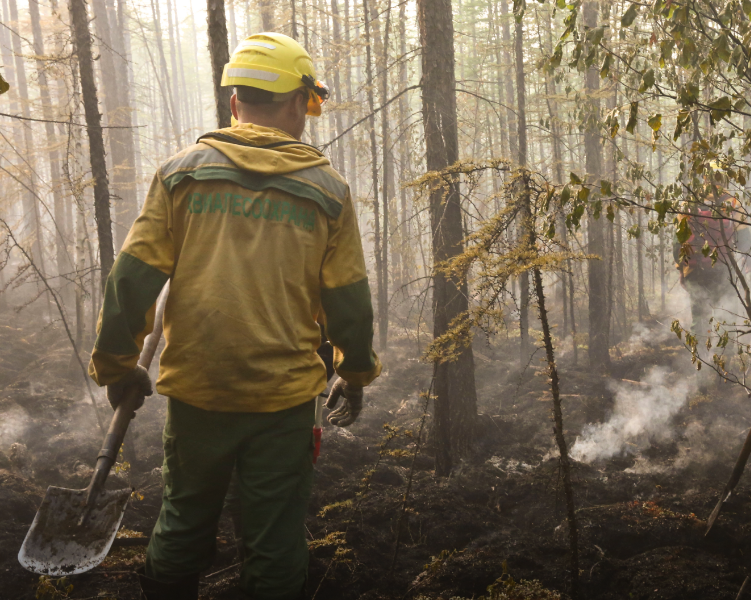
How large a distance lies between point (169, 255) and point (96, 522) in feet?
4.62

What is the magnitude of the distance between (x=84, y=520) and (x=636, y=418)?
23.6 feet

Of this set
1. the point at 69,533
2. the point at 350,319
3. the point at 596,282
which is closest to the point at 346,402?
the point at 350,319

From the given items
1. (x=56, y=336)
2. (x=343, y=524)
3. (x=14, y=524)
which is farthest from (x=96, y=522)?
(x=56, y=336)

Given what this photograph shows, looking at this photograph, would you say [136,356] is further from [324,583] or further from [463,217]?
[463,217]

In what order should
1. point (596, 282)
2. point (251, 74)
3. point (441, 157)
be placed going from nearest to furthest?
point (251, 74)
point (441, 157)
point (596, 282)

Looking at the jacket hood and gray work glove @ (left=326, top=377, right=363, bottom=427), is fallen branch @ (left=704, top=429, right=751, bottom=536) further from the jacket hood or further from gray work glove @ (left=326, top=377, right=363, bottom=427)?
the jacket hood

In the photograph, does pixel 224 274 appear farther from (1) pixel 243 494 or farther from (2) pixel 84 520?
(2) pixel 84 520

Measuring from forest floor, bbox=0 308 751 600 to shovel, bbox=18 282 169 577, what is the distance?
0.76 metres

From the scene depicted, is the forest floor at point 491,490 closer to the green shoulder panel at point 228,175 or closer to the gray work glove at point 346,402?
the gray work glove at point 346,402

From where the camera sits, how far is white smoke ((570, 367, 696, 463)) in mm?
6809

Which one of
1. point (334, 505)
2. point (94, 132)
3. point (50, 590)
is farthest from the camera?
point (94, 132)

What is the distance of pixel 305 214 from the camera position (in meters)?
2.24

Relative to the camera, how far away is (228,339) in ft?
6.91

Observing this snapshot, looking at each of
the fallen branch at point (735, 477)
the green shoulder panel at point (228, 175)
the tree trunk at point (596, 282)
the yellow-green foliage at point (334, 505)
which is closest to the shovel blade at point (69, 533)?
the yellow-green foliage at point (334, 505)
